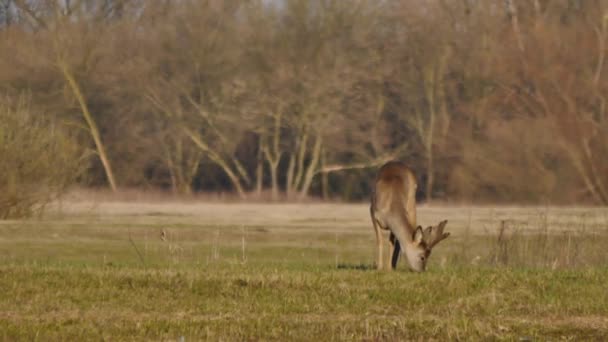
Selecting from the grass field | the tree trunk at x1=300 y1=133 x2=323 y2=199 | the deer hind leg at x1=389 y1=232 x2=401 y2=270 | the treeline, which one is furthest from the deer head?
the tree trunk at x1=300 y1=133 x2=323 y2=199

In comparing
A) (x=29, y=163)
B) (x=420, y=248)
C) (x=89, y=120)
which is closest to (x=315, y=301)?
(x=420, y=248)

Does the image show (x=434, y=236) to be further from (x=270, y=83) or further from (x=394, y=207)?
(x=270, y=83)

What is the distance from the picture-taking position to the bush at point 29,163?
33375 millimetres

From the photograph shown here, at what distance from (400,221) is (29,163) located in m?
17.0

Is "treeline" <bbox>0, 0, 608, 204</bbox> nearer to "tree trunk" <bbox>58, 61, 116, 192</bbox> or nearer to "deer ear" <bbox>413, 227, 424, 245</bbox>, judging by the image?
"tree trunk" <bbox>58, 61, 116, 192</bbox>

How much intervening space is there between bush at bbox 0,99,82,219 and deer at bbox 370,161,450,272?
16.0 m

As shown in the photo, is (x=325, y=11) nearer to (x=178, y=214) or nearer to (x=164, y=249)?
(x=178, y=214)

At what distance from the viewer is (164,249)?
89.6 feet

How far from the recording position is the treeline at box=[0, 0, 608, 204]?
59.9m

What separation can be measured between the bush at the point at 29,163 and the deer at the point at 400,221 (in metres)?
16.0

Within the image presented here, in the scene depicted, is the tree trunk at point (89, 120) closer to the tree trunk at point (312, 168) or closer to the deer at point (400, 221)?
the tree trunk at point (312, 168)

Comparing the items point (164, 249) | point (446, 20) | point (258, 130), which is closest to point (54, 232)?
point (164, 249)

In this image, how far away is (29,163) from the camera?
111ft

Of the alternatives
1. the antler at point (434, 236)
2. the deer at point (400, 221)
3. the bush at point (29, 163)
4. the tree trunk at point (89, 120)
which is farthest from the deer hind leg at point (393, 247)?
the tree trunk at point (89, 120)
